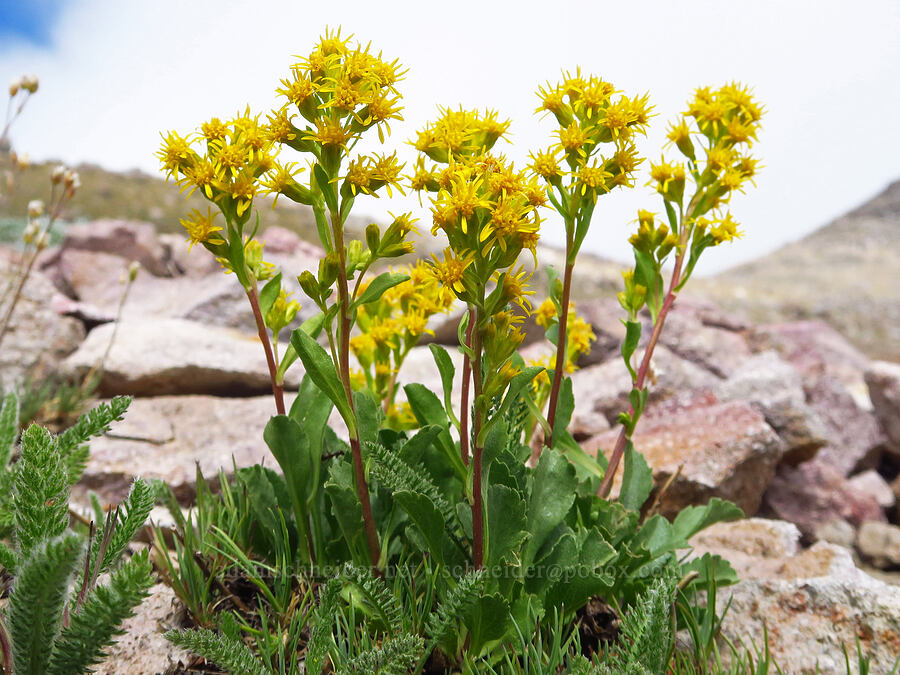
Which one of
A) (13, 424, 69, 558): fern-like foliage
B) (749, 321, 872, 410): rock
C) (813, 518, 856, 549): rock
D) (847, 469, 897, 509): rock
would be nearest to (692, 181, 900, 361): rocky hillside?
(749, 321, 872, 410): rock

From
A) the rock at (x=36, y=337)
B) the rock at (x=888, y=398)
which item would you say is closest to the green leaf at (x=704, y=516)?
the rock at (x=888, y=398)

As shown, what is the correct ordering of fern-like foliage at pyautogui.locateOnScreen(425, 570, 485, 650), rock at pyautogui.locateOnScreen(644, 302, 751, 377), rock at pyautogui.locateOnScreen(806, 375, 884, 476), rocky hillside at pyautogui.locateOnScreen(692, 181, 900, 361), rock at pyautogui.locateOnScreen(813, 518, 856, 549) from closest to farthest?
fern-like foliage at pyautogui.locateOnScreen(425, 570, 485, 650) < rock at pyautogui.locateOnScreen(813, 518, 856, 549) < rock at pyautogui.locateOnScreen(806, 375, 884, 476) < rock at pyautogui.locateOnScreen(644, 302, 751, 377) < rocky hillside at pyautogui.locateOnScreen(692, 181, 900, 361)

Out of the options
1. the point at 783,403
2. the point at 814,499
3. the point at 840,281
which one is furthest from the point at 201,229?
the point at 840,281

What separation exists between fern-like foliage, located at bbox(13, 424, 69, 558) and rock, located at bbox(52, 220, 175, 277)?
635 cm

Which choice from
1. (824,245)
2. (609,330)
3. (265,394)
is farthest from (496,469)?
(824,245)

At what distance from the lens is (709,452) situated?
135 inches

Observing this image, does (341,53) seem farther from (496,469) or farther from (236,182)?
(496,469)

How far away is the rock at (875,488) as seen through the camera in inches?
198

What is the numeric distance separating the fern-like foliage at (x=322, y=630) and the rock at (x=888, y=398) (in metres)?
5.32

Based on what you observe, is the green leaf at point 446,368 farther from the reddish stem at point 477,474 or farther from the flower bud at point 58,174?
the flower bud at point 58,174

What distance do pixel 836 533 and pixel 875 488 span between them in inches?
39.8

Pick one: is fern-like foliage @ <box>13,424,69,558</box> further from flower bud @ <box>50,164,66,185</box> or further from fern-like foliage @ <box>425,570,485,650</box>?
flower bud @ <box>50,164,66,185</box>

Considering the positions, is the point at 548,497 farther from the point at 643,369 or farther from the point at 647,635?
the point at 643,369

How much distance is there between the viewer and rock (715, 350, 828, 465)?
4.43 meters
